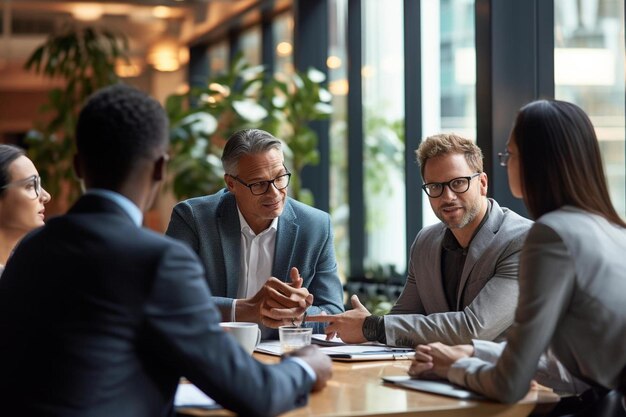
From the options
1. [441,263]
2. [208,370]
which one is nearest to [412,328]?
[441,263]

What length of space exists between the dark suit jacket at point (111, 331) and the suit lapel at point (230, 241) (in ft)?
5.21

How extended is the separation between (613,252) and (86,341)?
1.24 metres

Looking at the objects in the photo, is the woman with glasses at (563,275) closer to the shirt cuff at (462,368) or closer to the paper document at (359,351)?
the shirt cuff at (462,368)

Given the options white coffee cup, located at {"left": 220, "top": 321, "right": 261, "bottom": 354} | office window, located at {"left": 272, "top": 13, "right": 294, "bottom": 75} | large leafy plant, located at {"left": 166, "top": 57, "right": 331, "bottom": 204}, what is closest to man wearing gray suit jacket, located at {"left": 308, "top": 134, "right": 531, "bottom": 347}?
white coffee cup, located at {"left": 220, "top": 321, "right": 261, "bottom": 354}

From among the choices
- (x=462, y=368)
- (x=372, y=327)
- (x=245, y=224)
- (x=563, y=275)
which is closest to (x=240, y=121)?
(x=245, y=224)

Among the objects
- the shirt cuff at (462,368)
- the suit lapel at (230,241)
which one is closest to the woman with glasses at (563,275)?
the shirt cuff at (462,368)

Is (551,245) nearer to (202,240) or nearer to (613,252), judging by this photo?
(613,252)

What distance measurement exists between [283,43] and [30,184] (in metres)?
5.89

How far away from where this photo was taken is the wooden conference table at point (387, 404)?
81.3 inches

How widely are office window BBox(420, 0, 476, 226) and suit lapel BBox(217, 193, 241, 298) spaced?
2057 mm

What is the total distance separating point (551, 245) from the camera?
2.21m

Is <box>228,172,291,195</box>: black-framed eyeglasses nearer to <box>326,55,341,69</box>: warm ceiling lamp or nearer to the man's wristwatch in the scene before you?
the man's wristwatch

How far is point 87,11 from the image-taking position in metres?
8.94

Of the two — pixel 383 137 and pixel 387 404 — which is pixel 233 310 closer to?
pixel 387 404
